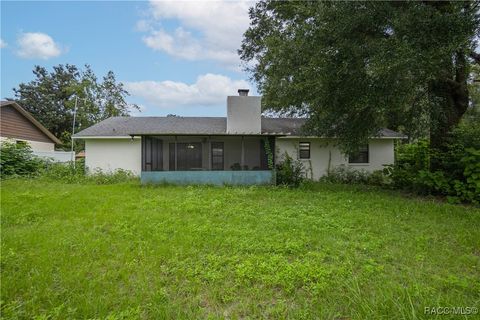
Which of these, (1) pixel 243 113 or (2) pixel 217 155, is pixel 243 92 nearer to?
(1) pixel 243 113

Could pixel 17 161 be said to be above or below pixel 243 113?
below

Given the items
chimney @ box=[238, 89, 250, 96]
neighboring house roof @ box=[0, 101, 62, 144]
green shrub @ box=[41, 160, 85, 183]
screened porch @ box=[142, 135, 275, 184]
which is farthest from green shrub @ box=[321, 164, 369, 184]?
neighboring house roof @ box=[0, 101, 62, 144]

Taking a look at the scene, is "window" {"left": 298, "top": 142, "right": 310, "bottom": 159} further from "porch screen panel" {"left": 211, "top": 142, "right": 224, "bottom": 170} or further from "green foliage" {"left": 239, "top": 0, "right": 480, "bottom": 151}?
"porch screen panel" {"left": 211, "top": 142, "right": 224, "bottom": 170}

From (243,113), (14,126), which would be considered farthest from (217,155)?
(14,126)

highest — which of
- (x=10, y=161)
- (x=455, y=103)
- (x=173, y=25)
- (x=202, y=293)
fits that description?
(x=173, y=25)

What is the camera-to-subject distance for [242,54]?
1557 cm

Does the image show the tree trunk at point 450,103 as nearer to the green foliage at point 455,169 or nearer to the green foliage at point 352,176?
the green foliage at point 455,169

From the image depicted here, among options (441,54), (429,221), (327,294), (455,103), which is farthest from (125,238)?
(455,103)

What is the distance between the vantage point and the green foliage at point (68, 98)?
26.5 m

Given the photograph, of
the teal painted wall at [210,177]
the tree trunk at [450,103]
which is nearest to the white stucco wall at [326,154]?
the teal painted wall at [210,177]

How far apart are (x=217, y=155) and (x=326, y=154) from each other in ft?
18.1

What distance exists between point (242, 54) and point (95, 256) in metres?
14.0

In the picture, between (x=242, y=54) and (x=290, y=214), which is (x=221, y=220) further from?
(x=242, y=54)

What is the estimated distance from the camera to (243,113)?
13406mm
